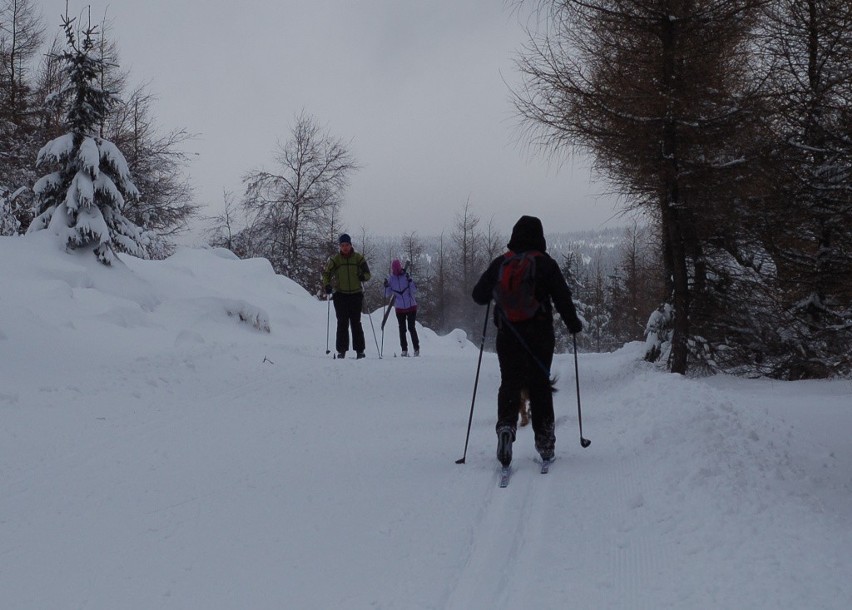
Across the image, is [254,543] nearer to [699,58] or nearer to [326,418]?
[326,418]

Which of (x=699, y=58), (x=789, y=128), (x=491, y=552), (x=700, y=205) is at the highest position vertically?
(x=699, y=58)

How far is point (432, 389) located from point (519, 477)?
187 inches

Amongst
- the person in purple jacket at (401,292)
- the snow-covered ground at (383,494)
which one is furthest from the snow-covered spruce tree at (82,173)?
the person in purple jacket at (401,292)

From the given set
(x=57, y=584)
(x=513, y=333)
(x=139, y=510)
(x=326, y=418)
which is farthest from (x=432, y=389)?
(x=57, y=584)

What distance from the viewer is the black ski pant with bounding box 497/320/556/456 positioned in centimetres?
549

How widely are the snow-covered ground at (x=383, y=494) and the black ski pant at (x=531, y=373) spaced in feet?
1.24

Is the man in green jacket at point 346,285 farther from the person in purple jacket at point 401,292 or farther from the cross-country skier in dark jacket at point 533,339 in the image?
the cross-country skier in dark jacket at point 533,339

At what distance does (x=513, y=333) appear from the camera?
5562mm

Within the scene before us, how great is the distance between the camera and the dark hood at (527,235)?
559cm

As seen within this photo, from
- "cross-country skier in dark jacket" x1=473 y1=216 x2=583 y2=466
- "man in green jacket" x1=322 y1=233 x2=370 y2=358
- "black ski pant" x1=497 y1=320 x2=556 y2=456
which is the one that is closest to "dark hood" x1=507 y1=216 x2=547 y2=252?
"cross-country skier in dark jacket" x1=473 y1=216 x2=583 y2=466

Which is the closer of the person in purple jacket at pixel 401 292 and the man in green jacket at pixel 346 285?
the man in green jacket at pixel 346 285

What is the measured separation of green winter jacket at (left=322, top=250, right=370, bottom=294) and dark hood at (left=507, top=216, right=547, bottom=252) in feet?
24.0

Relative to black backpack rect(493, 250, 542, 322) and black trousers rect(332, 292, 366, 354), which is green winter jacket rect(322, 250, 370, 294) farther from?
black backpack rect(493, 250, 542, 322)

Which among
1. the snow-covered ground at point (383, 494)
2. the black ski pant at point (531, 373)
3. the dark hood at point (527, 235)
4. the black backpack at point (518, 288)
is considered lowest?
the snow-covered ground at point (383, 494)
